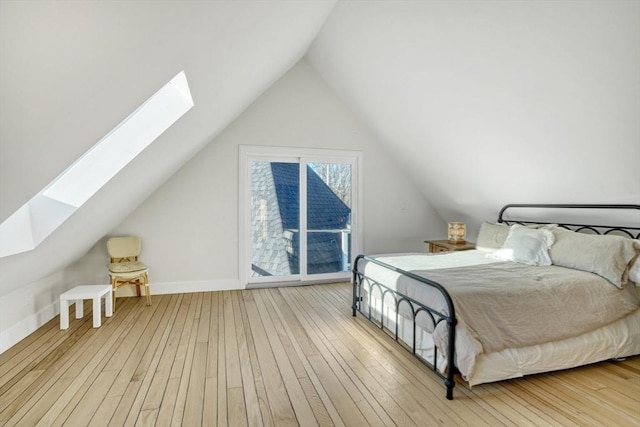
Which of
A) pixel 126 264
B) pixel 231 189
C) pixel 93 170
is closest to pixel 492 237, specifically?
pixel 231 189

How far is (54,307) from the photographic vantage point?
3607 millimetres

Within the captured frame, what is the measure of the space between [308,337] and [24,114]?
8.63 ft

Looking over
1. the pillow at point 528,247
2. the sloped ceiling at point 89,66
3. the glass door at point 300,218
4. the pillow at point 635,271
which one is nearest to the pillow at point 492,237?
the pillow at point 528,247

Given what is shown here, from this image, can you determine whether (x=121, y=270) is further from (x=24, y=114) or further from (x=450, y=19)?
(x=450, y=19)

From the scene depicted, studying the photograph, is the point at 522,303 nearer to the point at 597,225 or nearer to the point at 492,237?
the point at 492,237

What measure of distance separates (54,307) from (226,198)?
7.41 ft

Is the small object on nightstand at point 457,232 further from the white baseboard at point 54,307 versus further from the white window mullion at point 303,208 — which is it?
the white baseboard at point 54,307

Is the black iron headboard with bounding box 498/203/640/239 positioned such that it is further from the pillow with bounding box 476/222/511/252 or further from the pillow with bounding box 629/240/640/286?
the pillow with bounding box 629/240/640/286

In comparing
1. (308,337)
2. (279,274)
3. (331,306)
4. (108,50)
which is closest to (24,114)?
(108,50)

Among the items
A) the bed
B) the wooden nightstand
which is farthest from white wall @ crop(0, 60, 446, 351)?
the bed

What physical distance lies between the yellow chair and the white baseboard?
29 cm

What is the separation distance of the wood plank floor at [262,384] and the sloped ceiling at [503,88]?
179 centimetres

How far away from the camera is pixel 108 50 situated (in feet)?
3.58

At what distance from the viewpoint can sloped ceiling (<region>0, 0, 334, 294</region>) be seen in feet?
2.94
